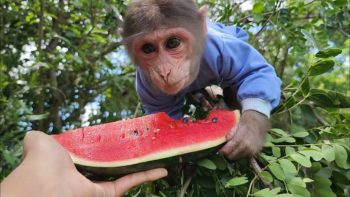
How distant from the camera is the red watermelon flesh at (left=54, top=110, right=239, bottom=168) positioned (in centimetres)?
198

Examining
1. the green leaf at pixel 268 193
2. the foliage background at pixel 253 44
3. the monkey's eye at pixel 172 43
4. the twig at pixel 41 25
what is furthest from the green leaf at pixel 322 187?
the twig at pixel 41 25

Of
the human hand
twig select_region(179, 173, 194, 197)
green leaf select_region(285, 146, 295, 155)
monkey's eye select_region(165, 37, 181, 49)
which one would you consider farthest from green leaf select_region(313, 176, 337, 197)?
monkey's eye select_region(165, 37, 181, 49)

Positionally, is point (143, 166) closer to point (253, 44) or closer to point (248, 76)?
point (248, 76)

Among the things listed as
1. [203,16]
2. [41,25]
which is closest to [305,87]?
[203,16]

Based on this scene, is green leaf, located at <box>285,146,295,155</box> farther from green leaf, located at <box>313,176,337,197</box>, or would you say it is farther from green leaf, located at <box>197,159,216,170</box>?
green leaf, located at <box>197,159,216,170</box>

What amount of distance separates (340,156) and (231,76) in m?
0.99

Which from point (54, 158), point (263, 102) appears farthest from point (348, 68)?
point (54, 158)

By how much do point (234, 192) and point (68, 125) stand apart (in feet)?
8.91

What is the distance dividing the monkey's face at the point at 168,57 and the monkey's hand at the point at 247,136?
37 cm

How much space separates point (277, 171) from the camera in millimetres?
1709

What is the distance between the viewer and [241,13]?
359 centimetres

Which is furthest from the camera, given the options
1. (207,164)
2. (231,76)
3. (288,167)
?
(231,76)

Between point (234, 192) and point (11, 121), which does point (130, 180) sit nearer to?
point (234, 192)

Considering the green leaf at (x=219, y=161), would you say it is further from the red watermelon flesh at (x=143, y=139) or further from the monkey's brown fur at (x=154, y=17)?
the monkey's brown fur at (x=154, y=17)
